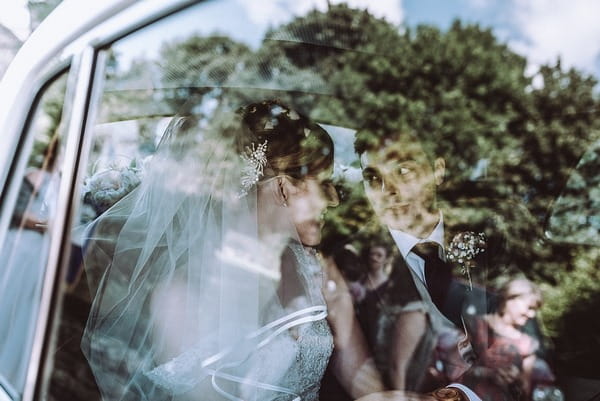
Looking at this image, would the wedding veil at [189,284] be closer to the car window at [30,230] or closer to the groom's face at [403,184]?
the car window at [30,230]

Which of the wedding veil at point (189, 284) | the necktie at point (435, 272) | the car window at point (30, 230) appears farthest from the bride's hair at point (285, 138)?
the car window at point (30, 230)

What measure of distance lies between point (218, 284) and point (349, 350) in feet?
1.86

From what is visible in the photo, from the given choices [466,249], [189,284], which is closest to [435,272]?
[466,249]

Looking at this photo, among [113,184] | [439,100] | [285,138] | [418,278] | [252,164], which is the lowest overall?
[418,278]

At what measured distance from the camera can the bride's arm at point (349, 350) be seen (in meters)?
1.87

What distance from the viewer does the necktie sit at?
2.00 meters

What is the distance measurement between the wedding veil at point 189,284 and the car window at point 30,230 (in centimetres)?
17

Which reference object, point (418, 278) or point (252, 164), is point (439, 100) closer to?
point (418, 278)

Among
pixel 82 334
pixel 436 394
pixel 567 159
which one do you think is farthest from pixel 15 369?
pixel 567 159

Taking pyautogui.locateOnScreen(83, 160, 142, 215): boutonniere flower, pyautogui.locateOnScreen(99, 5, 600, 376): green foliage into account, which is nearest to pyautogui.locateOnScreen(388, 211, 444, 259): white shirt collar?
pyautogui.locateOnScreen(99, 5, 600, 376): green foliage

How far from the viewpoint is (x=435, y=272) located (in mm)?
2059

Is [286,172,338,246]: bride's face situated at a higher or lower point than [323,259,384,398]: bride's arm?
higher

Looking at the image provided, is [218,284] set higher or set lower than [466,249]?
lower

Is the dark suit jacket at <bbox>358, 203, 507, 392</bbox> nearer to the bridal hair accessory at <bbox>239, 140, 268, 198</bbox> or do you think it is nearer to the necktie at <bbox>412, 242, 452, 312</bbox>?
the necktie at <bbox>412, 242, 452, 312</bbox>
